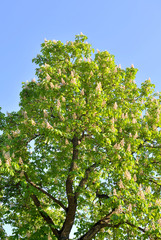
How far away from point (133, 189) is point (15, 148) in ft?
18.9

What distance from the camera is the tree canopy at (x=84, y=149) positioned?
35.3 ft

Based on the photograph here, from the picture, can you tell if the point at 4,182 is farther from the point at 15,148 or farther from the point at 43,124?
the point at 43,124

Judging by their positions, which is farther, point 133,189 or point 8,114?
point 8,114

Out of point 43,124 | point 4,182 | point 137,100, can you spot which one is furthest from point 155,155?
point 4,182

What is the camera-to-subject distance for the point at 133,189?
10.5 meters

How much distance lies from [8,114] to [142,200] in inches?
370

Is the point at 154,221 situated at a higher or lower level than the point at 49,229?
higher

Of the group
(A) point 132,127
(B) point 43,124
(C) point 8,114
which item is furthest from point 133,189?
(C) point 8,114

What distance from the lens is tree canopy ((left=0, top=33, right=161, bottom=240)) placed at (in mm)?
10766

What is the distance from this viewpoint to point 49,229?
12.6m

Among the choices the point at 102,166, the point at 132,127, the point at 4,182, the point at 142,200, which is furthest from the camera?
the point at 4,182

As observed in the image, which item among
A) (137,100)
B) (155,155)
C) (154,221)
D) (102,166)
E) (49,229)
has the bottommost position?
(49,229)

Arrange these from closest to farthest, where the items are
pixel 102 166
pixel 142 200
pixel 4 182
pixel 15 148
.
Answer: pixel 142 200 → pixel 102 166 → pixel 15 148 → pixel 4 182

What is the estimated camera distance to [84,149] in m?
12.3
